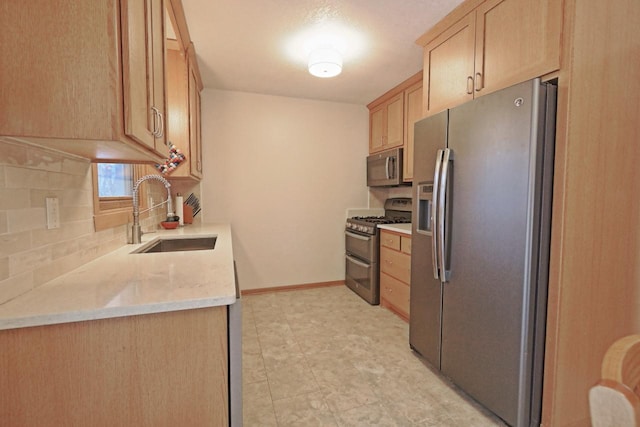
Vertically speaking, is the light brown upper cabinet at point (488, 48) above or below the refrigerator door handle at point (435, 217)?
above

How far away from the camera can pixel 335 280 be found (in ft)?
12.6

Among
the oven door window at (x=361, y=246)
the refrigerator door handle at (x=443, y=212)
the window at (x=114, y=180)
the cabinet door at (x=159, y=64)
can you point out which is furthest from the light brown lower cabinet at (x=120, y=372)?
the oven door window at (x=361, y=246)

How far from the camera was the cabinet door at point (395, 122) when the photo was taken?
3.16 metres

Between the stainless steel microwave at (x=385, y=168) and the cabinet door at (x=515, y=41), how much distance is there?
1.48m

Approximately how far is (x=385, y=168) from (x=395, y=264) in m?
1.15

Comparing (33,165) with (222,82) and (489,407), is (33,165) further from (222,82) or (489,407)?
(222,82)

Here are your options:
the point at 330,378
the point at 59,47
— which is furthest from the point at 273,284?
the point at 59,47

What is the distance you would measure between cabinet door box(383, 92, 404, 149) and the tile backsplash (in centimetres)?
277

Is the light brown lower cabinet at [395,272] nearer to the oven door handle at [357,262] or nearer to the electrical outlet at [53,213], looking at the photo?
the oven door handle at [357,262]

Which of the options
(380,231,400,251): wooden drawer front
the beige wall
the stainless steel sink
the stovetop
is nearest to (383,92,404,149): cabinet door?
the beige wall

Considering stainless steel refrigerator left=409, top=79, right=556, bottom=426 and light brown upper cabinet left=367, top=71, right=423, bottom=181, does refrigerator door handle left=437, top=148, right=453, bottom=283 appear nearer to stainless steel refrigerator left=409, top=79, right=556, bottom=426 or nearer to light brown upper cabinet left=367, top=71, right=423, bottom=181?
stainless steel refrigerator left=409, top=79, right=556, bottom=426

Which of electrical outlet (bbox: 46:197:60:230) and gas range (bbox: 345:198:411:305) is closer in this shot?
electrical outlet (bbox: 46:197:60:230)

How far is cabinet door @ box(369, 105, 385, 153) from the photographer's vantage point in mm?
3566

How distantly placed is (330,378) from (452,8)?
2.49 metres
